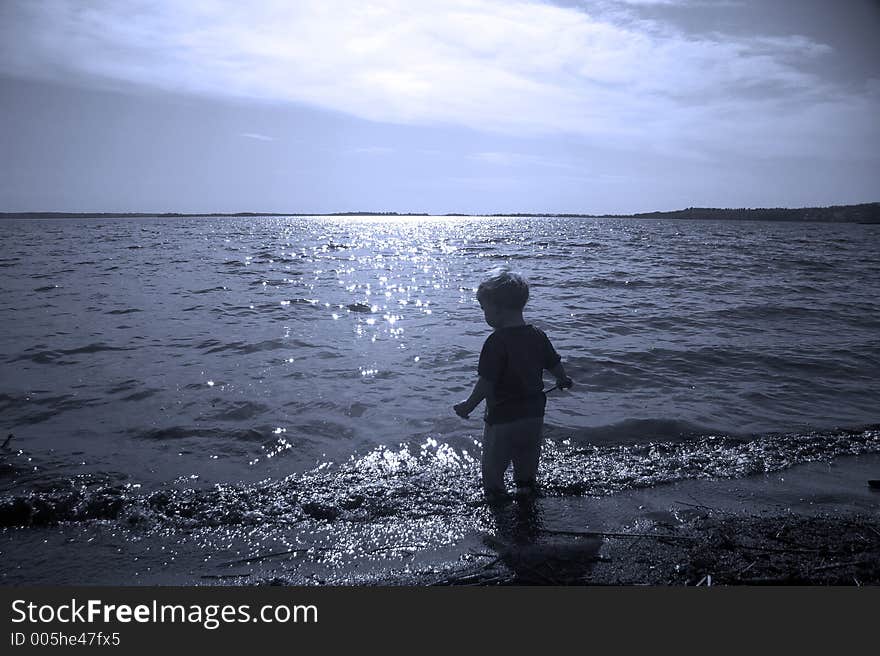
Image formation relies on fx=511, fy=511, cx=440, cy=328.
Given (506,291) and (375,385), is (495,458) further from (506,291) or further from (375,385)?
(375,385)

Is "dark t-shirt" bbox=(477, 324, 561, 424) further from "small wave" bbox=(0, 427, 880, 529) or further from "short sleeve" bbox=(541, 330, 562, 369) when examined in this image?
"small wave" bbox=(0, 427, 880, 529)

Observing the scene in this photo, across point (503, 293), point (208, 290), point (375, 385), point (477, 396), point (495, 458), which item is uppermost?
point (503, 293)

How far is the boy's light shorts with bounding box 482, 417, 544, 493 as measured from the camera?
147 inches

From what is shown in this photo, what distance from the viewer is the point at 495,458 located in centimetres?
384

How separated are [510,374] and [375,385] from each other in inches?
152

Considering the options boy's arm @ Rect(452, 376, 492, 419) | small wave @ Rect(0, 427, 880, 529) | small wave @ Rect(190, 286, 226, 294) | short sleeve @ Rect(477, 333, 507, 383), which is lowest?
small wave @ Rect(0, 427, 880, 529)

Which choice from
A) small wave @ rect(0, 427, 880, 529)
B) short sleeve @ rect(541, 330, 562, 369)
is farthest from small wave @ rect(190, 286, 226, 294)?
short sleeve @ rect(541, 330, 562, 369)

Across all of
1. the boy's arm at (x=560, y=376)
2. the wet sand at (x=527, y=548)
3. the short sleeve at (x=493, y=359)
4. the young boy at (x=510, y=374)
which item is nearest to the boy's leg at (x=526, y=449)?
the young boy at (x=510, y=374)

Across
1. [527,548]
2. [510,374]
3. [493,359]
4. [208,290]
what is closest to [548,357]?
[510,374]

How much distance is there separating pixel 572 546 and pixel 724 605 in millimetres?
Answer: 912

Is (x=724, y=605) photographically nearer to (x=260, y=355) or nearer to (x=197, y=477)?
(x=197, y=477)

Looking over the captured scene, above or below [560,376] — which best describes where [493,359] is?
above

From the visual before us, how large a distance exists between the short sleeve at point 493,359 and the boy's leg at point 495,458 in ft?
1.41

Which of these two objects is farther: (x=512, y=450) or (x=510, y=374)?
(x=512, y=450)
